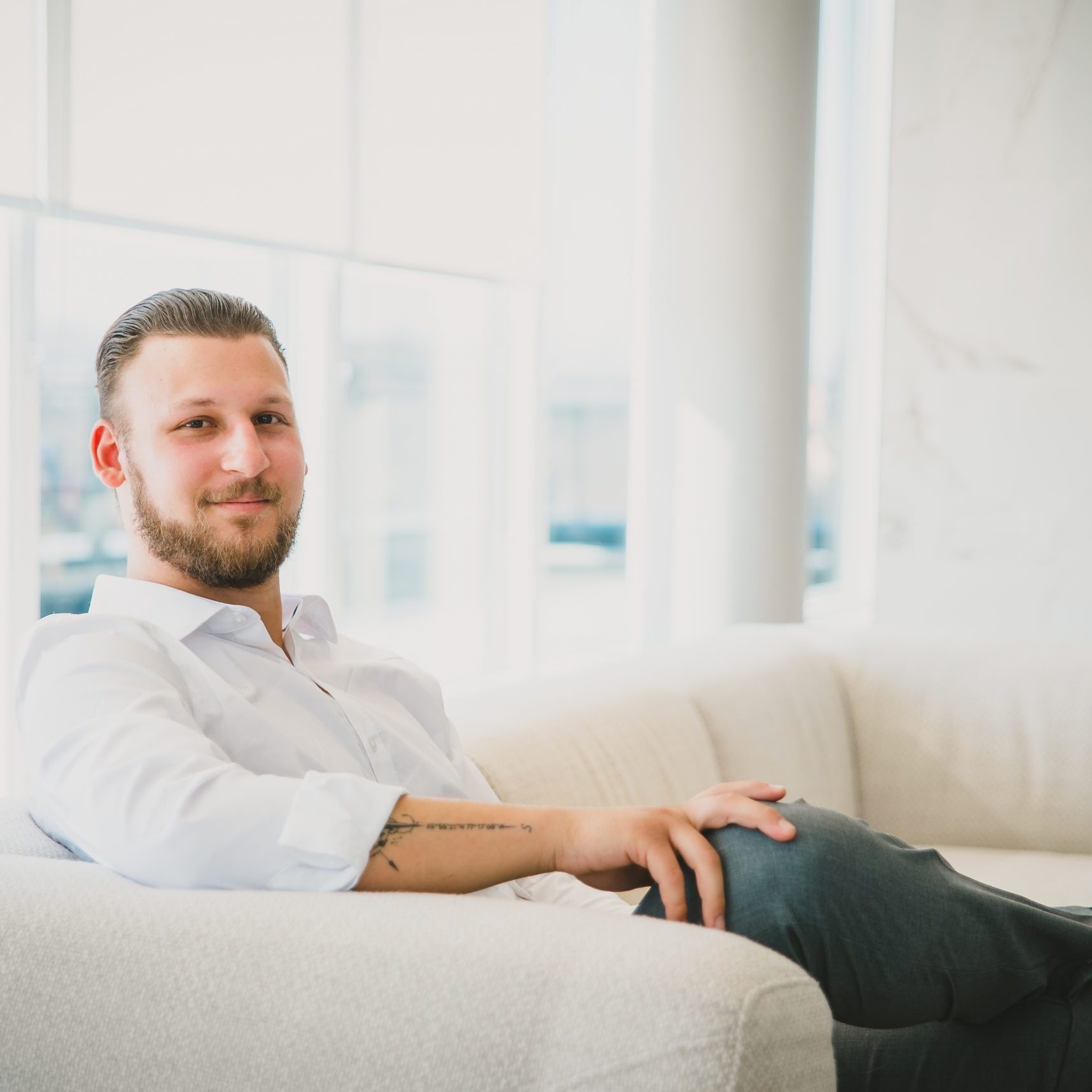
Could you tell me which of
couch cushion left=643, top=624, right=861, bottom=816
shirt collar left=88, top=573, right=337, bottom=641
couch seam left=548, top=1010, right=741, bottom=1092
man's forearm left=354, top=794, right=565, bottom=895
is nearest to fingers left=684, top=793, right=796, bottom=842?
man's forearm left=354, top=794, right=565, bottom=895

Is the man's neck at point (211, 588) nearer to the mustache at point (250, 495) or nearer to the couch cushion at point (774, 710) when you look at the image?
the mustache at point (250, 495)

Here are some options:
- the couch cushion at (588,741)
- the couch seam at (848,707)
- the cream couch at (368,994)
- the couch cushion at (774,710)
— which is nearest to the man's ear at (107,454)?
the cream couch at (368,994)

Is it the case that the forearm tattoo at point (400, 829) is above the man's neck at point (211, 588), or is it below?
below

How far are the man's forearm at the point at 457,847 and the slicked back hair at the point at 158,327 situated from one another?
621 millimetres

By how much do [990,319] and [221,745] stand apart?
3.00 meters

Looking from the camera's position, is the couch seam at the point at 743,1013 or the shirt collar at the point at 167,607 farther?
the shirt collar at the point at 167,607

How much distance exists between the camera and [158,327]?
142 cm

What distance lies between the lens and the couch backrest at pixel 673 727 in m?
1.91

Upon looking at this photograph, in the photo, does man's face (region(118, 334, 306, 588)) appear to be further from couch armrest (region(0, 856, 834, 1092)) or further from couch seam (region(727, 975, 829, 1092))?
couch seam (region(727, 975, 829, 1092))

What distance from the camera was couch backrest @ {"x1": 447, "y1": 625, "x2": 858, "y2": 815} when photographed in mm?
1913

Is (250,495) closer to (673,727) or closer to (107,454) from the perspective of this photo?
(107,454)

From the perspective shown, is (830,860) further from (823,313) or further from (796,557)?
(823,313)

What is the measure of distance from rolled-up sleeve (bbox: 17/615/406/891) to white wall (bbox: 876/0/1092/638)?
2.99 metres

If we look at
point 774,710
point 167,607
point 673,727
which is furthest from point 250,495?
point 774,710
